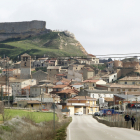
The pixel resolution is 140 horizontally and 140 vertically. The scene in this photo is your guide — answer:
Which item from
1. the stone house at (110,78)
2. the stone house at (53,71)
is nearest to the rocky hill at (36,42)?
the stone house at (53,71)

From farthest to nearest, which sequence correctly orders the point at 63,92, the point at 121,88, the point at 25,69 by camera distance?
the point at 25,69 < the point at 121,88 < the point at 63,92

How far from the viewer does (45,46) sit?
157 m

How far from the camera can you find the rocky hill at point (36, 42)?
142 m

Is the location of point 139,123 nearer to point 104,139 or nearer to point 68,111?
point 104,139

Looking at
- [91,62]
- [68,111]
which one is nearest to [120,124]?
[68,111]

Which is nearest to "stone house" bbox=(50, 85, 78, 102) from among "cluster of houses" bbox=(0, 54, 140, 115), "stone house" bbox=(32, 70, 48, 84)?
"cluster of houses" bbox=(0, 54, 140, 115)

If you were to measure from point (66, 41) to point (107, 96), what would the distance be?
287ft

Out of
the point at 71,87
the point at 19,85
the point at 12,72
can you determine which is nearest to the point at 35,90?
the point at 71,87

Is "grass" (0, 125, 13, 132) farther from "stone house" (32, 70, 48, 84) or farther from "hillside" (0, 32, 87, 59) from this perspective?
"hillside" (0, 32, 87, 59)

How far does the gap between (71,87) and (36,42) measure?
80.8 m

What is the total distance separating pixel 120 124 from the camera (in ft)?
94.3

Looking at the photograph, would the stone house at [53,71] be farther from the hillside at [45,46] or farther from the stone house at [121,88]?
the stone house at [121,88]

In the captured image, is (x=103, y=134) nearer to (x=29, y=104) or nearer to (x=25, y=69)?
(x=29, y=104)

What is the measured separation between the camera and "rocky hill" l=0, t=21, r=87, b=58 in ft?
466
